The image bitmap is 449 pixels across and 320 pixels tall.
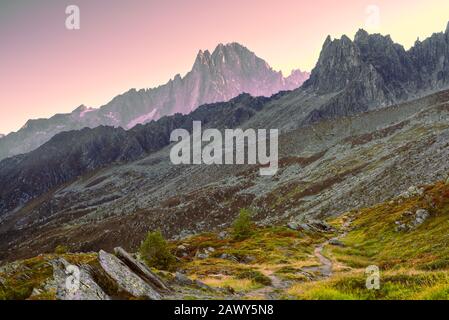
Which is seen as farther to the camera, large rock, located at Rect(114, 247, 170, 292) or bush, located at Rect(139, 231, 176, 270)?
bush, located at Rect(139, 231, 176, 270)

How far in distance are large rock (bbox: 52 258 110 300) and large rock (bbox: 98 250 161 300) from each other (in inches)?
38.3

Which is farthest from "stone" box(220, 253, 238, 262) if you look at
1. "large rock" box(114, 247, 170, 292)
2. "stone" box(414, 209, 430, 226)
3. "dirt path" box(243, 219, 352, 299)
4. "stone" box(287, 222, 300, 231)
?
"large rock" box(114, 247, 170, 292)

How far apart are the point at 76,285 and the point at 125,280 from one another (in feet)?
9.66

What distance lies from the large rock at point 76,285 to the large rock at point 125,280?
3.19 feet

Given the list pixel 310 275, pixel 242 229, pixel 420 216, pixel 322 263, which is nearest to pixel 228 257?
pixel 322 263

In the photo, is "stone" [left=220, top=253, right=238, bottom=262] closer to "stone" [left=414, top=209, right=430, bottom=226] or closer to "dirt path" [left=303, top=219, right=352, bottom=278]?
"dirt path" [left=303, top=219, right=352, bottom=278]

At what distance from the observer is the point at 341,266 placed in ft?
134

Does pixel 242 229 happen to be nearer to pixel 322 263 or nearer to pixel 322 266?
pixel 322 263

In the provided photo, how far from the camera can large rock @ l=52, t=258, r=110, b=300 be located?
14.9 metres

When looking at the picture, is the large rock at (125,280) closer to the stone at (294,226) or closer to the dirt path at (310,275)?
the dirt path at (310,275)

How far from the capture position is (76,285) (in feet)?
50.7

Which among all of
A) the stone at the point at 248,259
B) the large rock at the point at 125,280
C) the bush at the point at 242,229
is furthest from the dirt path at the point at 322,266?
the large rock at the point at 125,280
